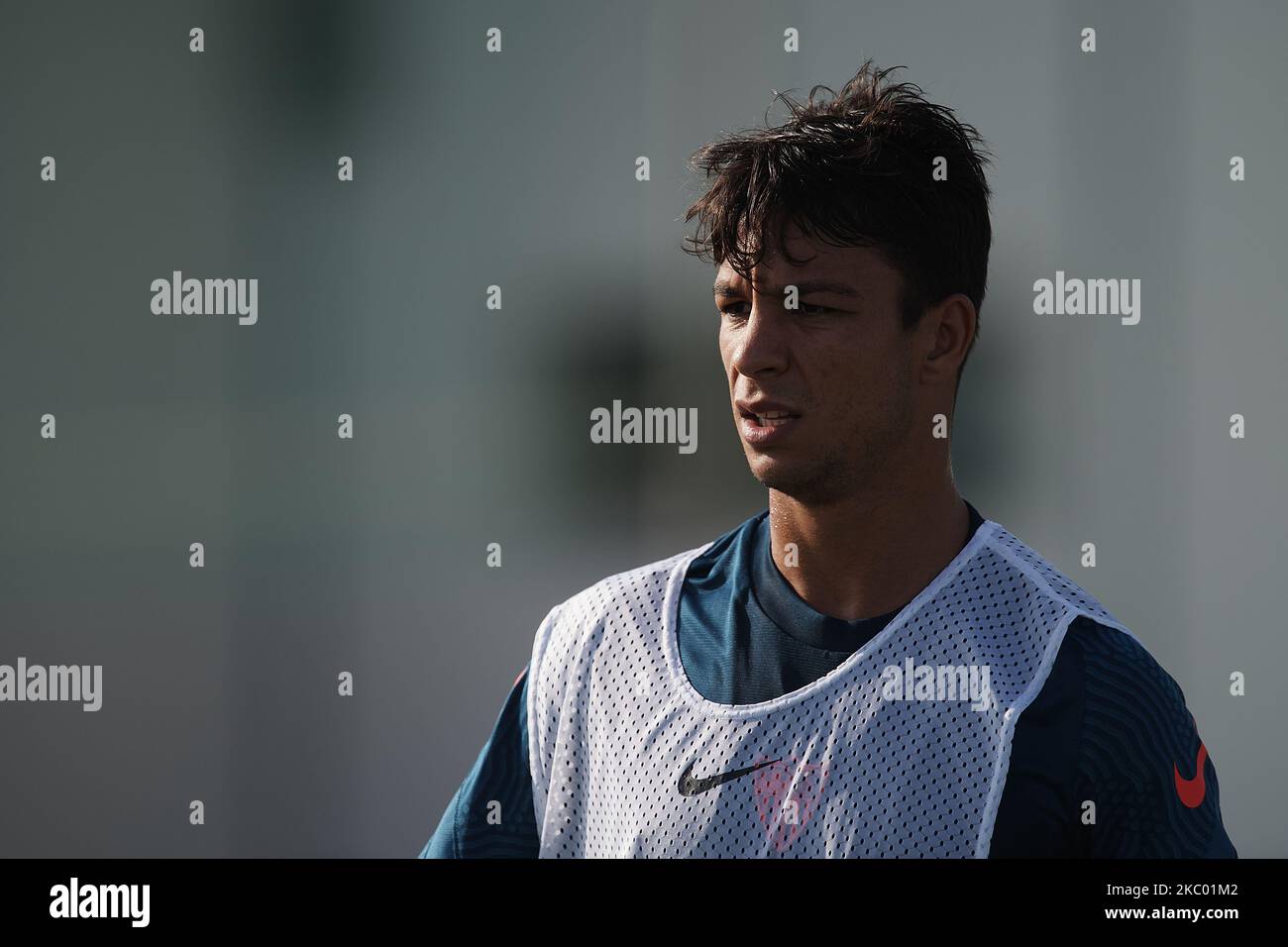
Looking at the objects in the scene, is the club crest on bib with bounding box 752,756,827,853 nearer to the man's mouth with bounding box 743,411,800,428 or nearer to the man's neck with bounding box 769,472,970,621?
the man's neck with bounding box 769,472,970,621

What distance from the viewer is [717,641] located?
1.49 metres

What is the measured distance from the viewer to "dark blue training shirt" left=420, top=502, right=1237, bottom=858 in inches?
51.2

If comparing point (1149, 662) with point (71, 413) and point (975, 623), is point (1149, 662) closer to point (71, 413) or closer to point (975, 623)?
point (975, 623)

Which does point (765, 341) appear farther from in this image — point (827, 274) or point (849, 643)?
point (849, 643)

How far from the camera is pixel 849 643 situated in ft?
4.66

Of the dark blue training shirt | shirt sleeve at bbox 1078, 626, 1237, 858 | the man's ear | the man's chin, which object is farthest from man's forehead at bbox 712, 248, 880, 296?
shirt sleeve at bbox 1078, 626, 1237, 858

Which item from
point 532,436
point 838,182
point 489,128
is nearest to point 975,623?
point 838,182

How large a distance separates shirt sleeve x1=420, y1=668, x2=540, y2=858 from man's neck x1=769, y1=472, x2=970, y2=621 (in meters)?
0.46

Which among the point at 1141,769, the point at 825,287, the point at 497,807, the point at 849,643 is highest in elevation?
the point at 825,287

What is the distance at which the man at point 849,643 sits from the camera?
1.33 meters

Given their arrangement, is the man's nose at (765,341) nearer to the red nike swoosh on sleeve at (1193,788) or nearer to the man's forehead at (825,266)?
the man's forehead at (825,266)

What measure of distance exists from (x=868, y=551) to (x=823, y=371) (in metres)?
0.25

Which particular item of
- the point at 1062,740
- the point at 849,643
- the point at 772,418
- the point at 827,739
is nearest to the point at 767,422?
the point at 772,418
